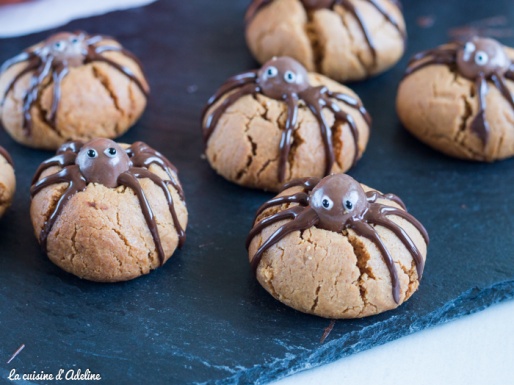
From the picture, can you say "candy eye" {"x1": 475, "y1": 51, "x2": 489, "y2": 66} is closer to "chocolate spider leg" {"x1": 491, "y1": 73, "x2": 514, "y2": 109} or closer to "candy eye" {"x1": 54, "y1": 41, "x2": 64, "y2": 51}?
"chocolate spider leg" {"x1": 491, "y1": 73, "x2": 514, "y2": 109}

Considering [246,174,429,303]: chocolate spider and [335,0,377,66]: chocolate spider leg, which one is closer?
[246,174,429,303]: chocolate spider

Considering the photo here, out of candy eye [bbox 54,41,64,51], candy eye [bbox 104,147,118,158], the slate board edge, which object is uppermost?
candy eye [bbox 54,41,64,51]

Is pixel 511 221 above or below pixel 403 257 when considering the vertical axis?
below

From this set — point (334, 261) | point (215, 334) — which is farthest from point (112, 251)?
point (334, 261)

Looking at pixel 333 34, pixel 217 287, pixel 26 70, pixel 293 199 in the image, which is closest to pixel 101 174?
pixel 217 287

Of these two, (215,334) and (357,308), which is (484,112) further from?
(215,334)

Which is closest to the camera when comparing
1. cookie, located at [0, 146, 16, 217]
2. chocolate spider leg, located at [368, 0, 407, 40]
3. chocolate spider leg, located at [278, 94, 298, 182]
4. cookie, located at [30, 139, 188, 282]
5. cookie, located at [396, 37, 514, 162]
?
cookie, located at [30, 139, 188, 282]

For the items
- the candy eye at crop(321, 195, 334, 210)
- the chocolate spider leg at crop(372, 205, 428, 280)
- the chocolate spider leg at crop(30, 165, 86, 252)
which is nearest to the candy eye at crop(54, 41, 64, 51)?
the chocolate spider leg at crop(30, 165, 86, 252)
